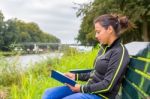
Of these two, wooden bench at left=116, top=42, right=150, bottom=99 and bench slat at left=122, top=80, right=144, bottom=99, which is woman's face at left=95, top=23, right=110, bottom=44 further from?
bench slat at left=122, top=80, right=144, bottom=99

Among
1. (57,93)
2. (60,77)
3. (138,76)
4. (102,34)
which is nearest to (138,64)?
(138,76)

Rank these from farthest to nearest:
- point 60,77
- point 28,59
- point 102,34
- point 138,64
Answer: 1. point 28,59
2. point 102,34
3. point 60,77
4. point 138,64

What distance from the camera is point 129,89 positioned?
382 centimetres

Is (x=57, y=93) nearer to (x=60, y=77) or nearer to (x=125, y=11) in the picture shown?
(x=60, y=77)

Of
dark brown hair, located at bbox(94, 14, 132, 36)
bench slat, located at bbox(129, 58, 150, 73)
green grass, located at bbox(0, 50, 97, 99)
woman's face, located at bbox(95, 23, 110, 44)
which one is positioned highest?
dark brown hair, located at bbox(94, 14, 132, 36)

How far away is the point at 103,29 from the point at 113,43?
0.49 feet

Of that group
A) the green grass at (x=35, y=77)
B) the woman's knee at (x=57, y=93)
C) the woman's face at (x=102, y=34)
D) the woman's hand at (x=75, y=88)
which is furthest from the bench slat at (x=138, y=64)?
the green grass at (x=35, y=77)

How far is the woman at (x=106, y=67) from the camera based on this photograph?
3.76m

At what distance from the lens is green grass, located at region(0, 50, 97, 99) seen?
208 inches

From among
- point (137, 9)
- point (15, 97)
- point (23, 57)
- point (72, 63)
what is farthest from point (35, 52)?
point (137, 9)

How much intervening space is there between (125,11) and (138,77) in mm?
28201

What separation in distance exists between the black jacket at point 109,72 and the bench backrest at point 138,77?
8 cm

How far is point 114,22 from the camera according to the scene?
13.4 ft

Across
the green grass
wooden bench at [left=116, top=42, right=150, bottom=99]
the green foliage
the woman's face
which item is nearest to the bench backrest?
wooden bench at [left=116, top=42, right=150, bottom=99]
